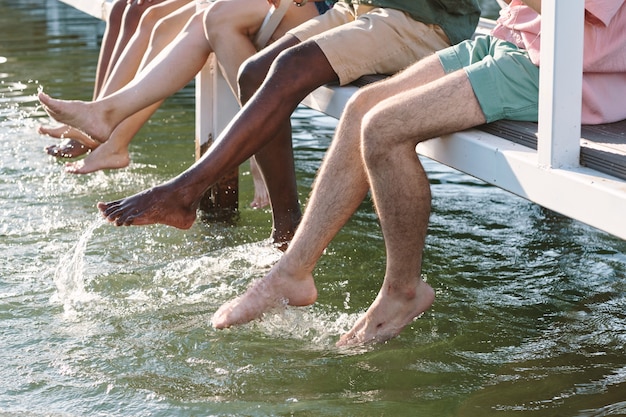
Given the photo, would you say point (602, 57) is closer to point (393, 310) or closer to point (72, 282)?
point (393, 310)

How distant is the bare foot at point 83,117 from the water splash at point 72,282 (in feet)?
1.17

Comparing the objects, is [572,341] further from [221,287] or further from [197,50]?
[197,50]

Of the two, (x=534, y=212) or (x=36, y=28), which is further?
(x=36, y=28)

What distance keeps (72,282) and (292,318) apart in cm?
88

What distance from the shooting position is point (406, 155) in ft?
9.88

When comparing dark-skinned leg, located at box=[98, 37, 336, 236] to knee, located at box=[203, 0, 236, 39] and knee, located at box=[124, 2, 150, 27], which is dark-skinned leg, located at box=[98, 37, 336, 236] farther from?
knee, located at box=[124, 2, 150, 27]

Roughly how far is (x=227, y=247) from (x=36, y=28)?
6958 millimetres

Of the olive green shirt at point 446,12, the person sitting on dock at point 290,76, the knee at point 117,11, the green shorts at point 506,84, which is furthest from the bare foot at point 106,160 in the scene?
the green shorts at point 506,84

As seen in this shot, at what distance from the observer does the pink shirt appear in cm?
291

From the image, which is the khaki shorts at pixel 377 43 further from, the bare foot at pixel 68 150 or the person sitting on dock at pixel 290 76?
the bare foot at pixel 68 150

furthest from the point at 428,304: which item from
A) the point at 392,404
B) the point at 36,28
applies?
the point at 36,28

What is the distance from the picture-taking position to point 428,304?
10.5ft

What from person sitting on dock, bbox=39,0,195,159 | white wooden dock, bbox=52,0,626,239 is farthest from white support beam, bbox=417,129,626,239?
person sitting on dock, bbox=39,0,195,159

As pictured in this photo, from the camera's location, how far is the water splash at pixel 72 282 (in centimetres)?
376
